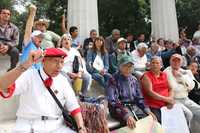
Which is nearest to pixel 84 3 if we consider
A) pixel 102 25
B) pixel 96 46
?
pixel 96 46

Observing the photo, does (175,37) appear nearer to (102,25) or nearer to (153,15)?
(153,15)

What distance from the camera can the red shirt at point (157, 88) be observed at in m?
7.39

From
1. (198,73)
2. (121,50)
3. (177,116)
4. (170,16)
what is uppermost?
(170,16)

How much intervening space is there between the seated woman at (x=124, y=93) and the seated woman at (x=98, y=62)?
1148 mm

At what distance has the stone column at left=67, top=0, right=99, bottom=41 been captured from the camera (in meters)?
12.4

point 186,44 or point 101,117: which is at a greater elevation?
point 186,44

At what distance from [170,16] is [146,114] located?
29.7ft

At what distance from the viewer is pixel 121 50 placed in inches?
367

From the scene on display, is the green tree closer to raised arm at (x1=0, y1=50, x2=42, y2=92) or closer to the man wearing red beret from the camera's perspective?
the man wearing red beret

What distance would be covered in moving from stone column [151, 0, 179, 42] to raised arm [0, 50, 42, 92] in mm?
11831

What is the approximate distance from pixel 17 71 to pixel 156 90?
4.25 metres

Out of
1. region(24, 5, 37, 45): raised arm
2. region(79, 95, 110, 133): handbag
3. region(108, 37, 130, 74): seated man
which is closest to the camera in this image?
region(24, 5, 37, 45): raised arm

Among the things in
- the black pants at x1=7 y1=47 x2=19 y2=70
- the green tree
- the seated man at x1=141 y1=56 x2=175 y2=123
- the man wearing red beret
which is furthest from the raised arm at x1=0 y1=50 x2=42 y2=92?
the green tree

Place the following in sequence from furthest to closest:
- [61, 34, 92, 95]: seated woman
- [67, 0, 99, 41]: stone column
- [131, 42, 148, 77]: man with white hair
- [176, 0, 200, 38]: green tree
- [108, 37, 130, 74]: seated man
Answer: [176, 0, 200, 38]: green tree → [67, 0, 99, 41]: stone column → [131, 42, 148, 77]: man with white hair → [108, 37, 130, 74]: seated man → [61, 34, 92, 95]: seated woman
